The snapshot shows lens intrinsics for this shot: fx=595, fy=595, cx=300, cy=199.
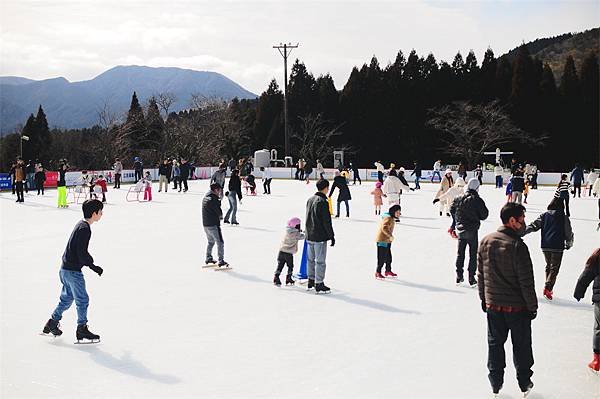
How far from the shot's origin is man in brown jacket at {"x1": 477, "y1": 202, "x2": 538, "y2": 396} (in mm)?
4586

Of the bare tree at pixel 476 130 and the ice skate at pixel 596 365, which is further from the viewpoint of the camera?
the bare tree at pixel 476 130

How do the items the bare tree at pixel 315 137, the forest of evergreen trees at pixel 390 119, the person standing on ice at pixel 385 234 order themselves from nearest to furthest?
1. the person standing on ice at pixel 385 234
2. the forest of evergreen trees at pixel 390 119
3. the bare tree at pixel 315 137

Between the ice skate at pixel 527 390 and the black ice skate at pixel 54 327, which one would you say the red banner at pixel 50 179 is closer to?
the black ice skate at pixel 54 327

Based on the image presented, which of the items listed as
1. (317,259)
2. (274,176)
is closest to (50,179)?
(274,176)

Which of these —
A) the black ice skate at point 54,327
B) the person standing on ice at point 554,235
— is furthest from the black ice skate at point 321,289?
the black ice skate at point 54,327

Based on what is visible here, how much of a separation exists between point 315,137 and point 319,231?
46.7 metres

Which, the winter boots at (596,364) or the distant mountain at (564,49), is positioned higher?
the distant mountain at (564,49)

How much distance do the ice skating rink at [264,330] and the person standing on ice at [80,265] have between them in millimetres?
285

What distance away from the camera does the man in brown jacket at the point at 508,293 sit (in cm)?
459

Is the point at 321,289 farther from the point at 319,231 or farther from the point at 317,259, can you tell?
the point at 319,231

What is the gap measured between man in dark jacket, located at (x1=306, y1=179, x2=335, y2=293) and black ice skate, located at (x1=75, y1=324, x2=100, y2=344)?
10.5ft

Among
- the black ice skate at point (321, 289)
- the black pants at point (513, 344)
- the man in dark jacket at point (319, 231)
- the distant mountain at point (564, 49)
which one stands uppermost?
the distant mountain at point (564, 49)

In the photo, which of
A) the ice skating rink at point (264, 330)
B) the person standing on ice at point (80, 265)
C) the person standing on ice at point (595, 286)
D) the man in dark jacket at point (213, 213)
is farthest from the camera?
the man in dark jacket at point (213, 213)

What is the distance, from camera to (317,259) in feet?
27.4
